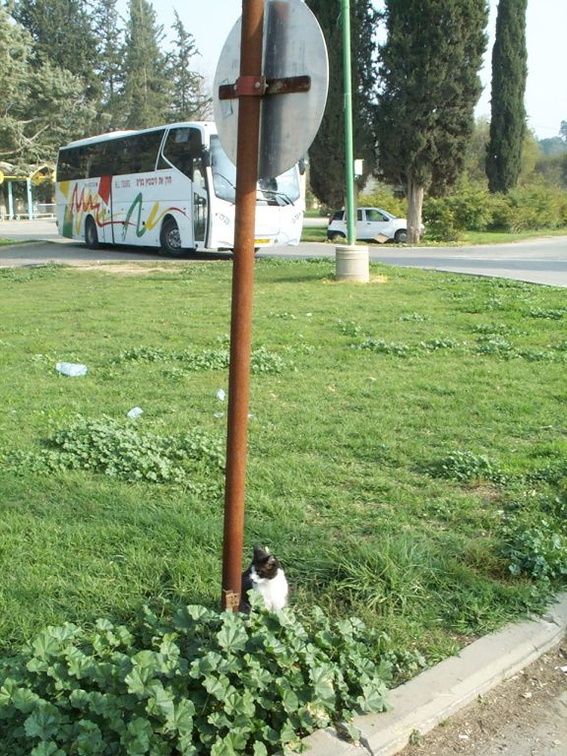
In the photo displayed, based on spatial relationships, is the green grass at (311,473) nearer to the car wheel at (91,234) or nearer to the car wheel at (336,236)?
the car wheel at (91,234)

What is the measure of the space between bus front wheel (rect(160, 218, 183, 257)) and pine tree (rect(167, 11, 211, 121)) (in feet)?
174

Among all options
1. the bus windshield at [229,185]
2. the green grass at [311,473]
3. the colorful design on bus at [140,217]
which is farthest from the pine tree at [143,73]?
the green grass at [311,473]

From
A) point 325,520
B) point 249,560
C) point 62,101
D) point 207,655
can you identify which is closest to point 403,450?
point 325,520

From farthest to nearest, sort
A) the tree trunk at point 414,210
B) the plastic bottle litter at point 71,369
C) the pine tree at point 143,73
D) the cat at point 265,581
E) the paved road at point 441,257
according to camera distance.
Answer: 1. the pine tree at point 143,73
2. the tree trunk at point 414,210
3. the paved road at point 441,257
4. the plastic bottle litter at point 71,369
5. the cat at point 265,581

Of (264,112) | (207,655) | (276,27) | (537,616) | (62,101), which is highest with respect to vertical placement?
(62,101)

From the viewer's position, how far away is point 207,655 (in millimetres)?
2510

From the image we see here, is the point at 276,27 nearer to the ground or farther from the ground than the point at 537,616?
farther from the ground

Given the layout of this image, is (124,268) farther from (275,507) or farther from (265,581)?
(265,581)

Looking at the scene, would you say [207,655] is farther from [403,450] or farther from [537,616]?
[403,450]

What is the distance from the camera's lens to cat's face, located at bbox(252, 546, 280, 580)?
3.04 metres

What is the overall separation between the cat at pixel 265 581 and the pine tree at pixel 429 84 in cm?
2933

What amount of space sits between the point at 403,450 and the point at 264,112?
2.97 metres

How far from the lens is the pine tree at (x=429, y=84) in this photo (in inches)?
1158

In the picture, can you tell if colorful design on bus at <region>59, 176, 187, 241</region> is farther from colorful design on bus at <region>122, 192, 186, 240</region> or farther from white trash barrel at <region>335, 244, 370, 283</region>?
white trash barrel at <region>335, 244, 370, 283</region>
